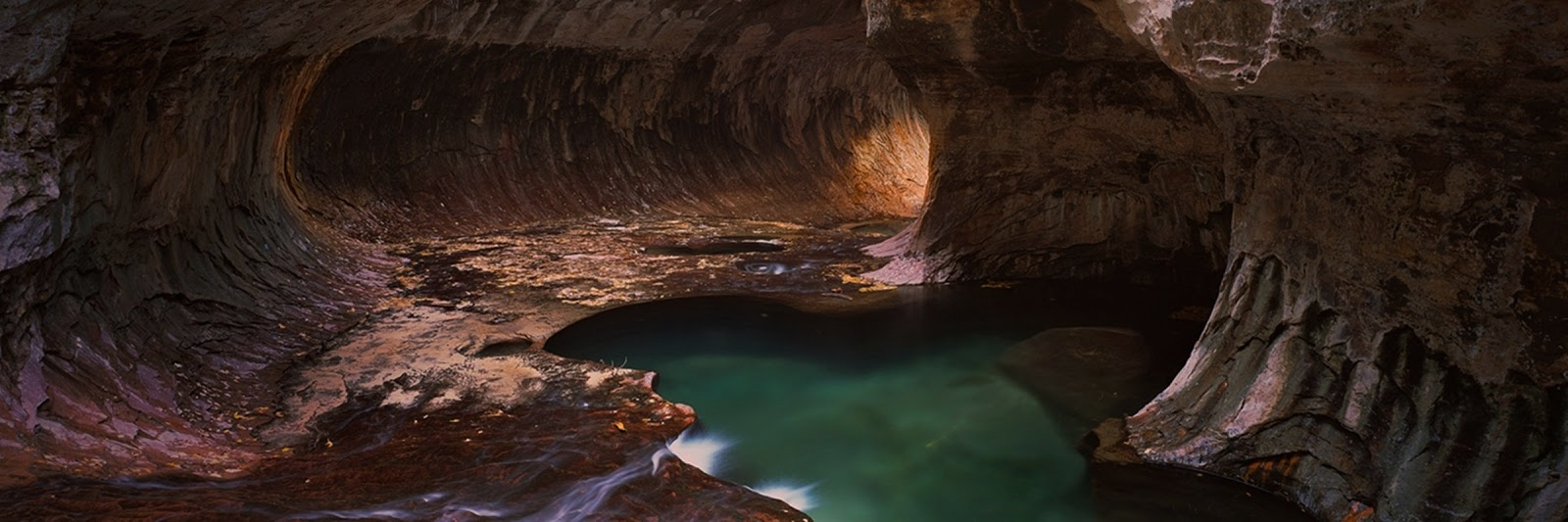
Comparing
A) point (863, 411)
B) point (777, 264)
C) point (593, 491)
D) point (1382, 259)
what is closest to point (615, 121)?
point (777, 264)

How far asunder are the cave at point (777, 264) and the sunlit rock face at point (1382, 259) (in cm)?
1

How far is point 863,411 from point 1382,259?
7.67ft

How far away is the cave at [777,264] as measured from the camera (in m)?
3.43

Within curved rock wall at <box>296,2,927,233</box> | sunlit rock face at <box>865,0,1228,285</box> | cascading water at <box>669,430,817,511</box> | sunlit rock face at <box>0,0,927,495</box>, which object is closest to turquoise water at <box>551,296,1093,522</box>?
cascading water at <box>669,430,817,511</box>

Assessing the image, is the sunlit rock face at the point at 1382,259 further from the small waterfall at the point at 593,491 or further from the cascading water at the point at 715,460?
the small waterfall at the point at 593,491

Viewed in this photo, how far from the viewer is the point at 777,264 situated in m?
8.67

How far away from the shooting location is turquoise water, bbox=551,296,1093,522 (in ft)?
14.6

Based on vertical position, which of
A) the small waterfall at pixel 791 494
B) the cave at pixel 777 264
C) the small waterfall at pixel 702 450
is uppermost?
the cave at pixel 777 264

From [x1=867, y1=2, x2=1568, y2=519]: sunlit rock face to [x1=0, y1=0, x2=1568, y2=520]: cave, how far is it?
0.04 feet

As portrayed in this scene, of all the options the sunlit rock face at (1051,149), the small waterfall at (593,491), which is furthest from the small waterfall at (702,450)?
the sunlit rock face at (1051,149)

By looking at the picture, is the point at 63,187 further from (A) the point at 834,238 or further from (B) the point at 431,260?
(A) the point at 834,238

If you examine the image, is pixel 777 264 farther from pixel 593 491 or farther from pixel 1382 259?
pixel 1382 259

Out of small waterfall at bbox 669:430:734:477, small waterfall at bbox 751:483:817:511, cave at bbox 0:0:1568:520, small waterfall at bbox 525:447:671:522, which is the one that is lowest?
small waterfall at bbox 751:483:817:511

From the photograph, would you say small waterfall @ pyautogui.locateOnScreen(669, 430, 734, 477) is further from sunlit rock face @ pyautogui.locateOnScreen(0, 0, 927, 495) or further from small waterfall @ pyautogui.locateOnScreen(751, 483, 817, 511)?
sunlit rock face @ pyautogui.locateOnScreen(0, 0, 927, 495)
